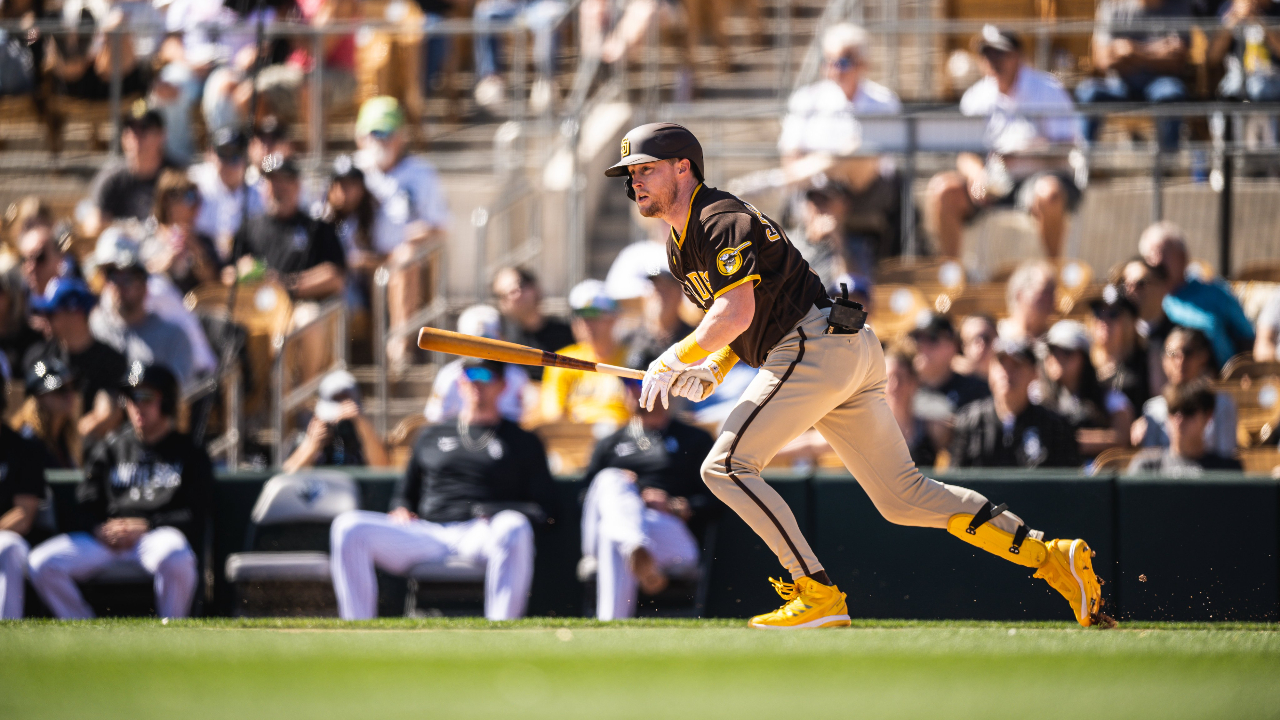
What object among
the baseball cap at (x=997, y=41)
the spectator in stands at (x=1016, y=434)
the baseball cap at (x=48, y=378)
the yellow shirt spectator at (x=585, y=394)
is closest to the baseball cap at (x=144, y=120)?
the baseball cap at (x=48, y=378)

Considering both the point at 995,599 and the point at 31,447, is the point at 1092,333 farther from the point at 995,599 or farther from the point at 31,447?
the point at 31,447

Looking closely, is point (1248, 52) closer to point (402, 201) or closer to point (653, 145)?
point (402, 201)

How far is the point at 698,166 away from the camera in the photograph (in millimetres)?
6023

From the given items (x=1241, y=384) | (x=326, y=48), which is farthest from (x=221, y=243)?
(x=1241, y=384)

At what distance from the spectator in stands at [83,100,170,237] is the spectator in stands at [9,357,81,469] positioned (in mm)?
2456

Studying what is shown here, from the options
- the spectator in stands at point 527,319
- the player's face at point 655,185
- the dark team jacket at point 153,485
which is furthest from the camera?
the spectator in stands at point 527,319

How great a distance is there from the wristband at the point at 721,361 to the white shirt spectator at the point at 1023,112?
18.5ft

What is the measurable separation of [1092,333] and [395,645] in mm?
6003

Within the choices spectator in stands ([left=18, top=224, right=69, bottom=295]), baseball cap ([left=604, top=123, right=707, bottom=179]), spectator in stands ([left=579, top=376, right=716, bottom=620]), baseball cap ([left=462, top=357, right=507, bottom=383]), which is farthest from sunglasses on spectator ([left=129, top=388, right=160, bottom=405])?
baseball cap ([left=604, top=123, right=707, bottom=179])

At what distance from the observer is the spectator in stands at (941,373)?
9.12m

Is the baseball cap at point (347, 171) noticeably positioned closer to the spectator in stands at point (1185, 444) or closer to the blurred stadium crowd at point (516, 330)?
the blurred stadium crowd at point (516, 330)

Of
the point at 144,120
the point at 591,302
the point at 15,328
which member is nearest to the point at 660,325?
the point at 591,302

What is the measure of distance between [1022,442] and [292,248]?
17.7 feet

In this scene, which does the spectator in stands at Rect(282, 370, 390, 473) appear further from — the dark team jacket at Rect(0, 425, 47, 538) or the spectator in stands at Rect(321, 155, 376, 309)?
the spectator in stands at Rect(321, 155, 376, 309)
